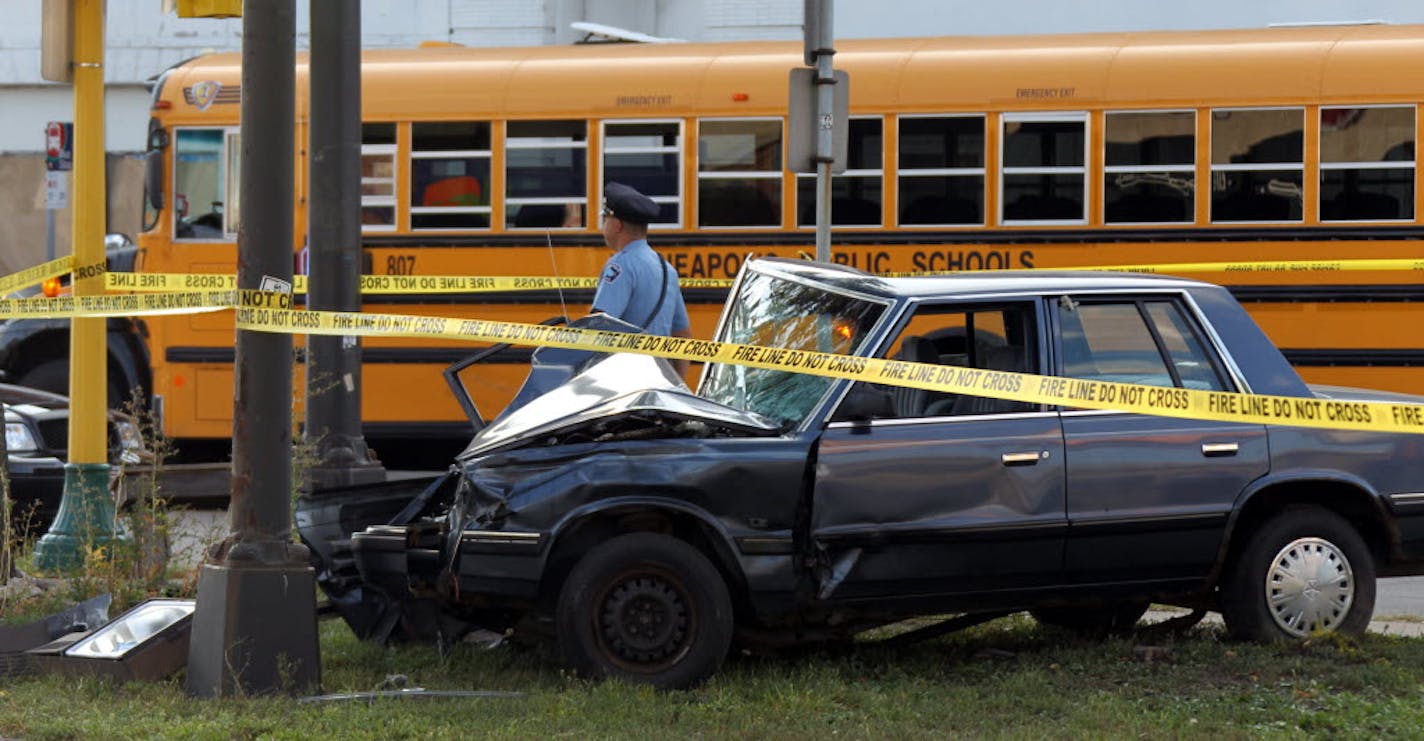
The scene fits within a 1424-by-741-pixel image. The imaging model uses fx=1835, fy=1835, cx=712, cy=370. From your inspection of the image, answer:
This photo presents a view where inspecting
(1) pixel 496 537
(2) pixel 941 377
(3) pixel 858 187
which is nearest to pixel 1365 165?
(3) pixel 858 187

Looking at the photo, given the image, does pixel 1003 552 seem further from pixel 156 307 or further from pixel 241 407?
pixel 156 307

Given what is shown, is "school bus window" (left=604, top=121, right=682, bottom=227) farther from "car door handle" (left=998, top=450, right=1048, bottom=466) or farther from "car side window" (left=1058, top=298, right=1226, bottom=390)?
"car door handle" (left=998, top=450, right=1048, bottom=466)

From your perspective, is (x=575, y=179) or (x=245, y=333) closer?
(x=245, y=333)

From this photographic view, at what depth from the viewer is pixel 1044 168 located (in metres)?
12.3

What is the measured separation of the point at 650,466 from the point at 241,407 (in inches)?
56.9

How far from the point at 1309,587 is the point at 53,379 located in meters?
10.5

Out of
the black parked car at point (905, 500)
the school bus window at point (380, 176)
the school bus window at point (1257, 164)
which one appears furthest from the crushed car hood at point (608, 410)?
the school bus window at point (380, 176)

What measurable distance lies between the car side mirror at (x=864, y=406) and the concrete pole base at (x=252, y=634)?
200cm

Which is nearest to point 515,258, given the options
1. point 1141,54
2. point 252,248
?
point 1141,54

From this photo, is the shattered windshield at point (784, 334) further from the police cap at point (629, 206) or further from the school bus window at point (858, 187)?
the school bus window at point (858, 187)

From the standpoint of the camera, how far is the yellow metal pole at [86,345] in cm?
873

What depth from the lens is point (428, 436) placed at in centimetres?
Result: 1334

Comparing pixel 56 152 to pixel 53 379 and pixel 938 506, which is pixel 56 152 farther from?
pixel 938 506

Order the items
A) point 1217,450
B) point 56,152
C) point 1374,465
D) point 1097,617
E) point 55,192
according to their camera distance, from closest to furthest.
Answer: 1. point 1217,450
2. point 1374,465
3. point 1097,617
4. point 55,192
5. point 56,152
